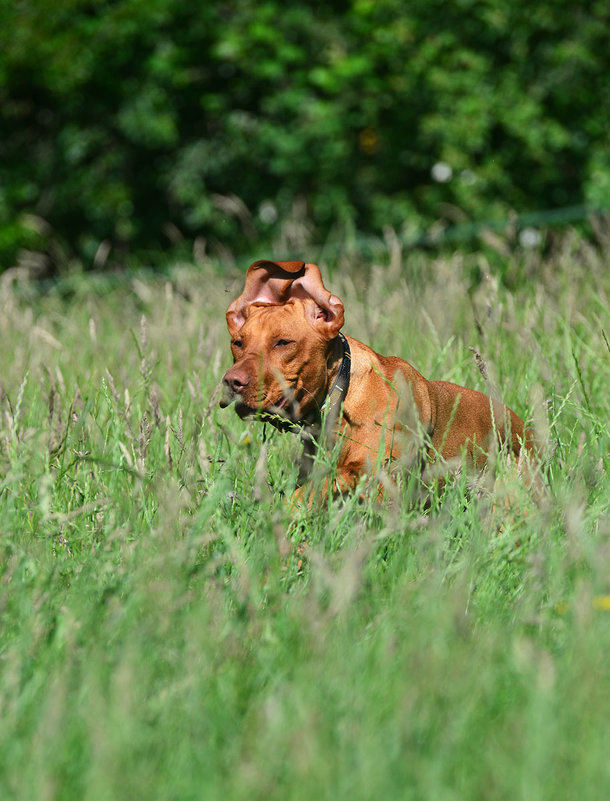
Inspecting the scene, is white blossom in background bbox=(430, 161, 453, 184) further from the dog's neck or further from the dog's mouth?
the dog's mouth

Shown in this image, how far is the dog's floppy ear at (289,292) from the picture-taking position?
299 centimetres

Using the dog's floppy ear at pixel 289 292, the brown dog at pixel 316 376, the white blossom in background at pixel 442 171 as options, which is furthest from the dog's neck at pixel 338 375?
the white blossom in background at pixel 442 171

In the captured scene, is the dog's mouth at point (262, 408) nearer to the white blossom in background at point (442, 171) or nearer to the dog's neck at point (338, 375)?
the dog's neck at point (338, 375)

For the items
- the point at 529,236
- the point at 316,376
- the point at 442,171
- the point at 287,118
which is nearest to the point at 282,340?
the point at 316,376

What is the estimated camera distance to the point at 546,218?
765 centimetres

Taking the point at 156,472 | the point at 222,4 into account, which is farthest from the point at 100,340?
the point at 222,4

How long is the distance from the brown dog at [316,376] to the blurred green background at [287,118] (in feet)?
19.7

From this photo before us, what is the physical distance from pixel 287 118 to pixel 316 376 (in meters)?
7.79

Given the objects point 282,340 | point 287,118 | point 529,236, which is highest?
point 282,340

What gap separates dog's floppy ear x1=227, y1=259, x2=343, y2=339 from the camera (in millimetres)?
2986

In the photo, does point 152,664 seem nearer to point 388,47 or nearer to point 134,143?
point 388,47

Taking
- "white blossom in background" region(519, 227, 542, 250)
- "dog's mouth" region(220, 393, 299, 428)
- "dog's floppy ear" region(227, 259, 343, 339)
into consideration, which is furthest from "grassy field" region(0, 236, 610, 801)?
"white blossom in background" region(519, 227, 542, 250)

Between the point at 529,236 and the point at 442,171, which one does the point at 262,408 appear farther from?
the point at 442,171

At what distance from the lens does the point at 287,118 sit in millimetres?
10273
